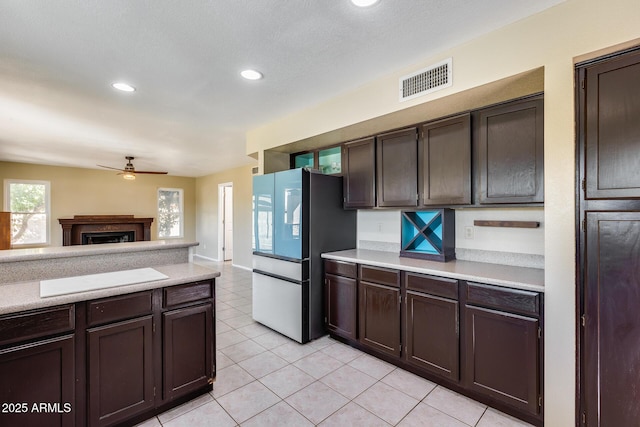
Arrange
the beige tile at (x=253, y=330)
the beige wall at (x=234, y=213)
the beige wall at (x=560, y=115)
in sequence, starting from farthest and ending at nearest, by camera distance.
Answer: the beige wall at (x=234, y=213) < the beige tile at (x=253, y=330) < the beige wall at (x=560, y=115)

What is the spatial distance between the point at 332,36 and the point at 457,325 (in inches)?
88.4

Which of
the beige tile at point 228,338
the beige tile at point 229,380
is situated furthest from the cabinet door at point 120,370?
the beige tile at point 228,338

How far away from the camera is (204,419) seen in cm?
194

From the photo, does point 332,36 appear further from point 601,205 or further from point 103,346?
point 103,346

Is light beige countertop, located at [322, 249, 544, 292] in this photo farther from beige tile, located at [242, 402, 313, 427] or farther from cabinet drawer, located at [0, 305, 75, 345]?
cabinet drawer, located at [0, 305, 75, 345]

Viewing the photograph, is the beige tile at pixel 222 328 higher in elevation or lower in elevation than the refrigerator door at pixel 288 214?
lower

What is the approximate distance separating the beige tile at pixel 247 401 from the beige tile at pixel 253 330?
1018 millimetres

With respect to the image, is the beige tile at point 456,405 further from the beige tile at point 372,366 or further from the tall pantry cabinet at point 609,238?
the tall pantry cabinet at point 609,238

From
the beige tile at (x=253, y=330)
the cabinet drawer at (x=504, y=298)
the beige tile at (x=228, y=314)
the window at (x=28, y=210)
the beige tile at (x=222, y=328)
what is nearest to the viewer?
the cabinet drawer at (x=504, y=298)

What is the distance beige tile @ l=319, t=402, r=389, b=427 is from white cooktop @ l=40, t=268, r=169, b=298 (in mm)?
1481

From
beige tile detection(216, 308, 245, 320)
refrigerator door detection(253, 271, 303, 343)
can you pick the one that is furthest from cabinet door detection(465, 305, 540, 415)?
beige tile detection(216, 308, 245, 320)

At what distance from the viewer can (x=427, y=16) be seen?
176 cm

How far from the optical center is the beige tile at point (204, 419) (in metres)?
1.89

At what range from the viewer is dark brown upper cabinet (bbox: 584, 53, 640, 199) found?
147 cm
